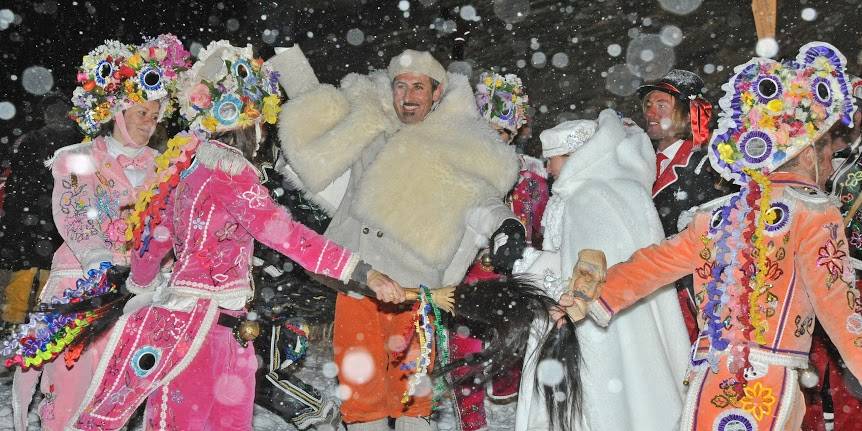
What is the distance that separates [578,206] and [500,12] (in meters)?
7.66

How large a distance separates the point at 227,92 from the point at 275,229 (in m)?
0.73

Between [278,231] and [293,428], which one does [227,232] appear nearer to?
[278,231]

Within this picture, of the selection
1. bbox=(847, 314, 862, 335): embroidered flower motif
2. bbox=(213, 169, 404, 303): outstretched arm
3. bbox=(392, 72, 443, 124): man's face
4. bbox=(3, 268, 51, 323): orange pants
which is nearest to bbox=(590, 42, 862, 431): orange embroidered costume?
bbox=(847, 314, 862, 335): embroidered flower motif

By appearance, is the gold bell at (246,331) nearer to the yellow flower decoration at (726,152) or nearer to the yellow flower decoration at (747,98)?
the yellow flower decoration at (726,152)

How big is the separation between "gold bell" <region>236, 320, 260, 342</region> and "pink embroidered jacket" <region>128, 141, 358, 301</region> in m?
0.12

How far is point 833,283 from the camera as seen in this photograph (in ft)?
10.6

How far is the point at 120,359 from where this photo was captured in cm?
380

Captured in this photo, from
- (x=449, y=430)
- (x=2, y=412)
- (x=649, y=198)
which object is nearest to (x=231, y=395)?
(x=649, y=198)

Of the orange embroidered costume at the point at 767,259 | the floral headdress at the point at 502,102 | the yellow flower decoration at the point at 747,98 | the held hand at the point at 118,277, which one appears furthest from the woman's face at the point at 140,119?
the yellow flower decoration at the point at 747,98

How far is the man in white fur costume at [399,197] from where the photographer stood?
201 inches

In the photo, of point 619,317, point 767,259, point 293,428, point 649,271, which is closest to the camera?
point 767,259

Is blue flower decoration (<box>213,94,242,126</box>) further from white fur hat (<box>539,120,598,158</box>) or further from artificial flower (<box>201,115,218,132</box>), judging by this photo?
white fur hat (<box>539,120,598,158</box>)

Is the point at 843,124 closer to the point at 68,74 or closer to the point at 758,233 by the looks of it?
the point at 758,233

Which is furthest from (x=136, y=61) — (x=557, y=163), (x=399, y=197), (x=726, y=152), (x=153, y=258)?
(x=726, y=152)
